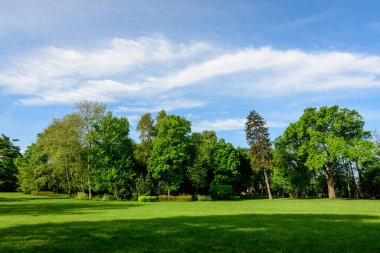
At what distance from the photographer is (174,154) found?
60531mm

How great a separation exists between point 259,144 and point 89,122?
3504cm

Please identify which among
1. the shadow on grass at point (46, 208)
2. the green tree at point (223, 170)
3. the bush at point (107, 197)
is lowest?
the shadow on grass at point (46, 208)

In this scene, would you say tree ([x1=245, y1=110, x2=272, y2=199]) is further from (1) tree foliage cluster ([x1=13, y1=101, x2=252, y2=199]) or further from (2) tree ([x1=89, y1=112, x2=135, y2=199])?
(2) tree ([x1=89, y1=112, x2=135, y2=199])

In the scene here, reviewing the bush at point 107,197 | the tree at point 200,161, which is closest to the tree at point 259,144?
the tree at point 200,161

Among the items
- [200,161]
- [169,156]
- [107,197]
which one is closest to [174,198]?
[169,156]

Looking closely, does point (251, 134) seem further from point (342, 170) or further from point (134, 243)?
point (134, 243)

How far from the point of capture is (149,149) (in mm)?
67312

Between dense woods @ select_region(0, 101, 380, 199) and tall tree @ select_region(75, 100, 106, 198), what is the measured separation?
0.18 meters

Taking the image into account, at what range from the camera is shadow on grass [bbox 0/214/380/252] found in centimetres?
1132

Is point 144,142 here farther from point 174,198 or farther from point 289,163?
point 289,163

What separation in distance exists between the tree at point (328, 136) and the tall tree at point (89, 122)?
38636 mm

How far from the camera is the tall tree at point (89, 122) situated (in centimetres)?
5916

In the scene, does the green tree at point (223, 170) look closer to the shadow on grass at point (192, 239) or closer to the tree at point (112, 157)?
the tree at point (112, 157)

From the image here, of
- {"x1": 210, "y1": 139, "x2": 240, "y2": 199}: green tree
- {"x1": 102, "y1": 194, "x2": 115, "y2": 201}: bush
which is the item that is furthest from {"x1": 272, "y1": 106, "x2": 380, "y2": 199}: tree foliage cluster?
{"x1": 102, "y1": 194, "x2": 115, "y2": 201}: bush
